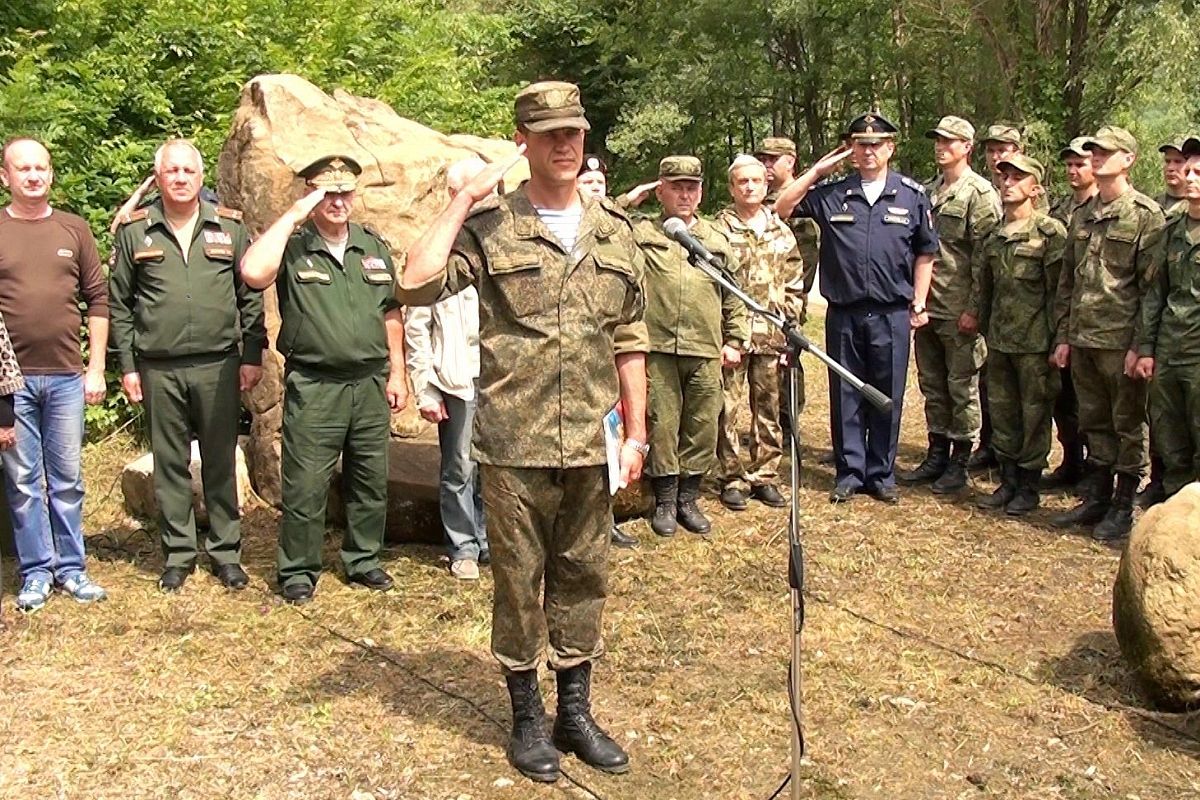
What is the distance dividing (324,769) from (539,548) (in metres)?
1.09

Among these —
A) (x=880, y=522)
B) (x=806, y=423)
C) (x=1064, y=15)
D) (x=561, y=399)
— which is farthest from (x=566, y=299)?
(x=1064, y=15)

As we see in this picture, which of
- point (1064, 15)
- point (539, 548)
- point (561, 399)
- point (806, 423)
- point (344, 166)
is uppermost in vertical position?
point (1064, 15)

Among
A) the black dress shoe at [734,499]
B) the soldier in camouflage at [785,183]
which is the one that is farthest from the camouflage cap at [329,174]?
the soldier in camouflage at [785,183]

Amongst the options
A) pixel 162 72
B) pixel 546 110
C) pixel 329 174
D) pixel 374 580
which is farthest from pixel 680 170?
pixel 162 72

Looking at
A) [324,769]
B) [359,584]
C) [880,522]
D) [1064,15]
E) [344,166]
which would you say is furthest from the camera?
[1064,15]

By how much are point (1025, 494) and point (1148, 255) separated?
63.8 inches

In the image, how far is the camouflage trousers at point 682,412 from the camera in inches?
258

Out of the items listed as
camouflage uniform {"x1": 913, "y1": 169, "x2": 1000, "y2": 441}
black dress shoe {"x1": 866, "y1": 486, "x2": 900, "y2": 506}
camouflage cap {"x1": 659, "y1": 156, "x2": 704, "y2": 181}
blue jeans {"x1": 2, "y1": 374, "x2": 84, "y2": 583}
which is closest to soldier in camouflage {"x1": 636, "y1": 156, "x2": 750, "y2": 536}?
camouflage cap {"x1": 659, "y1": 156, "x2": 704, "y2": 181}

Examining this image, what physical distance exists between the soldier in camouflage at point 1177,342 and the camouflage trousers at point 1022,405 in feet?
2.64

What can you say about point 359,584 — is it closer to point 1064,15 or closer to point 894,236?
Result: point 894,236

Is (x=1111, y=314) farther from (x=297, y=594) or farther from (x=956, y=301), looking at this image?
(x=297, y=594)

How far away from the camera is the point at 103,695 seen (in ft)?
15.2

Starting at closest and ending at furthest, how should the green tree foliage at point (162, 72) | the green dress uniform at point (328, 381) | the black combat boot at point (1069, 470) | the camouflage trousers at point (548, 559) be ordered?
1. the camouflage trousers at point (548, 559)
2. the green dress uniform at point (328, 381)
3. the black combat boot at point (1069, 470)
4. the green tree foliage at point (162, 72)

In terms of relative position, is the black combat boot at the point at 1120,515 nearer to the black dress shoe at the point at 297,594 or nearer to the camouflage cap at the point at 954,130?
the camouflage cap at the point at 954,130
